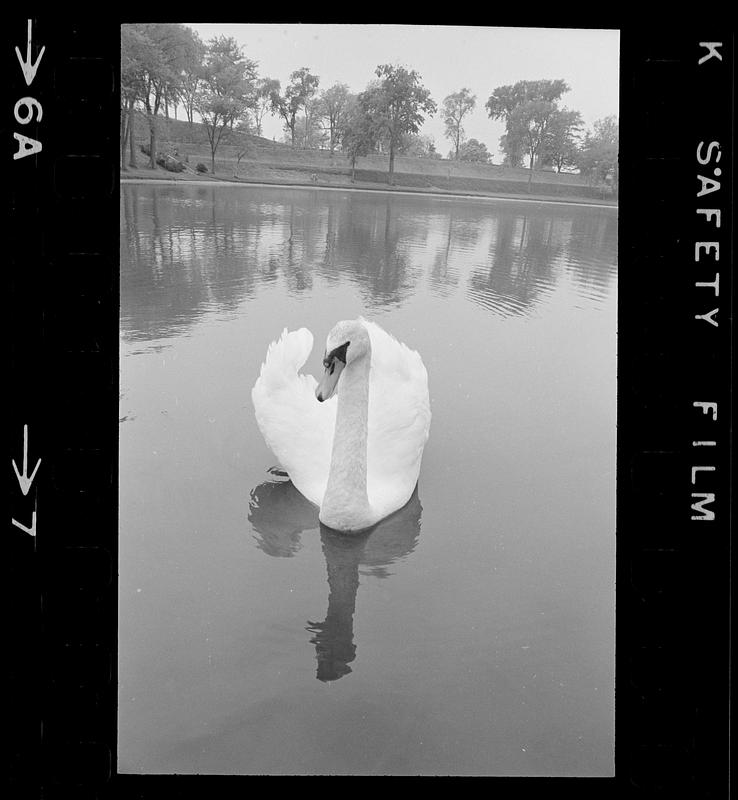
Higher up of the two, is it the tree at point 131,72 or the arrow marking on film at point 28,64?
the tree at point 131,72

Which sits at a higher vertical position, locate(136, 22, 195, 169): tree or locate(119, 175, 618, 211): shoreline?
locate(136, 22, 195, 169): tree

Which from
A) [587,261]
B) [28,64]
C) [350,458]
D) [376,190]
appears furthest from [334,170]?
[587,261]

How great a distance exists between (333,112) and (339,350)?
105cm

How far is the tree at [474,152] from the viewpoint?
3.86 meters

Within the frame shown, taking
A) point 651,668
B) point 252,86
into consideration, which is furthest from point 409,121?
point 651,668

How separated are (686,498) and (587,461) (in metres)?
1.35

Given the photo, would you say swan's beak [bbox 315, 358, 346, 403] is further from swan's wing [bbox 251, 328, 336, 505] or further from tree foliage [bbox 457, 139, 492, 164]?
tree foliage [bbox 457, 139, 492, 164]

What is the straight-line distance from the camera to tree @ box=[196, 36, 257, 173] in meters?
2.89

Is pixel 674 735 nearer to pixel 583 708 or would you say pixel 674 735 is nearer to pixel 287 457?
pixel 583 708

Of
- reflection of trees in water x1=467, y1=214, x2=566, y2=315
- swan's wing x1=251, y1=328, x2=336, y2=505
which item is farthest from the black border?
reflection of trees in water x1=467, y1=214, x2=566, y2=315

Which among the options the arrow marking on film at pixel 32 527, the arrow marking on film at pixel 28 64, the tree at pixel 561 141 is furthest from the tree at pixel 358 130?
the arrow marking on film at pixel 32 527

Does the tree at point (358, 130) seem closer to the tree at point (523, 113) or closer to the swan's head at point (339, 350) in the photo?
the tree at point (523, 113)

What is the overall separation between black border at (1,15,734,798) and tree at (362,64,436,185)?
0.87m

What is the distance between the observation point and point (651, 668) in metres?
2.37
